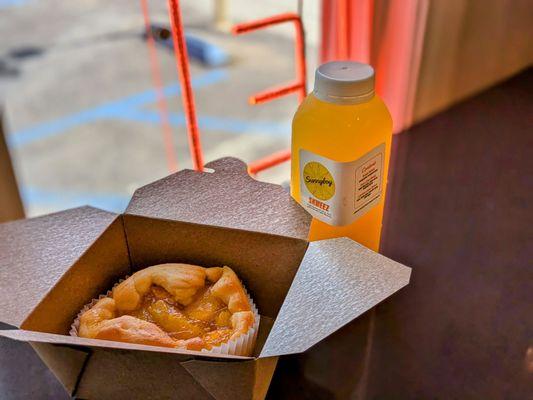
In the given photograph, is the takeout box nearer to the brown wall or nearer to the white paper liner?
the white paper liner

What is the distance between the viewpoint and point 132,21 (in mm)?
5457

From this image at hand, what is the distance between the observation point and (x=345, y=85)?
636 mm

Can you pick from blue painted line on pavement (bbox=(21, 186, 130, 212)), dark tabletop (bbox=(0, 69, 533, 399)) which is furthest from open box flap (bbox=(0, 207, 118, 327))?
blue painted line on pavement (bbox=(21, 186, 130, 212))

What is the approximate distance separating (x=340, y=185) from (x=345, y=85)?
4.3 inches

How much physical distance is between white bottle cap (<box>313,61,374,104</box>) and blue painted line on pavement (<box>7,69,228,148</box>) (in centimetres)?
296

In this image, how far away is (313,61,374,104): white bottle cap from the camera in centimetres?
64

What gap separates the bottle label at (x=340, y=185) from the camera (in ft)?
2.13

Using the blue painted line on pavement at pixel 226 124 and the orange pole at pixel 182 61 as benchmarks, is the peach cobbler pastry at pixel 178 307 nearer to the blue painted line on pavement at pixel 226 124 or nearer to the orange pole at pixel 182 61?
the orange pole at pixel 182 61

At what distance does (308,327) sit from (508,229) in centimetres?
55

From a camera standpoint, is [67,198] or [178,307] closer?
[178,307]

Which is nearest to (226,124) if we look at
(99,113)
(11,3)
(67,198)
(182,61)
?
(99,113)

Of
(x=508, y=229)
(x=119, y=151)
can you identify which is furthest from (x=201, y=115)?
(x=508, y=229)

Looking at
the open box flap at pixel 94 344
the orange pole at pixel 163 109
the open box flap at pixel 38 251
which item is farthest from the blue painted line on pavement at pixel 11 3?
the open box flap at pixel 94 344

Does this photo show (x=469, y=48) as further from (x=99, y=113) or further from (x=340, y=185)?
(x=99, y=113)
